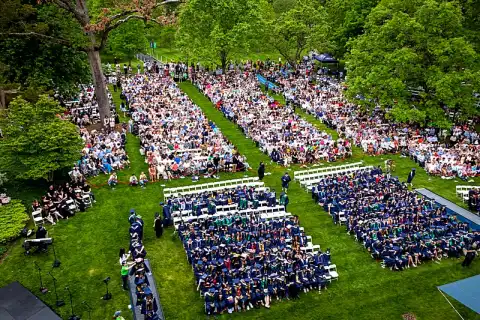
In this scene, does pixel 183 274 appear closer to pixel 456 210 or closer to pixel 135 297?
pixel 135 297

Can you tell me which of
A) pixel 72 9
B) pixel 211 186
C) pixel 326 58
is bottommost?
pixel 211 186

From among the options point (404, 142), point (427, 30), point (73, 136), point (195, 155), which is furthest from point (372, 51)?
point (73, 136)

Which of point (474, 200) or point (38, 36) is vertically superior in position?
point (38, 36)

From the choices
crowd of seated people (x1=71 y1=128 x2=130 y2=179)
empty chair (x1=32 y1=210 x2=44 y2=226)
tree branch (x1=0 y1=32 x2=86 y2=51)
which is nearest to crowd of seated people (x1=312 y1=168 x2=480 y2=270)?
crowd of seated people (x1=71 y1=128 x2=130 y2=179)

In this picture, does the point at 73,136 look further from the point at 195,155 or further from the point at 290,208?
the point at 290,208

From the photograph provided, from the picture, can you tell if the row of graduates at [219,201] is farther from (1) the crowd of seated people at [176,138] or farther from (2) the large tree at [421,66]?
(2) the large tree at [421,66]

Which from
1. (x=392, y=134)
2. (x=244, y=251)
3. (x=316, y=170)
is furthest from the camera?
(x=392, y=134)

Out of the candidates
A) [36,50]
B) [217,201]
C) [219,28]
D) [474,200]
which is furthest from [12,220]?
[219,28]

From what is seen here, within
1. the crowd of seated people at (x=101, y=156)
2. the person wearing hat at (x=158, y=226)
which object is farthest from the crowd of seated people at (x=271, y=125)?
the person wearing hat at (x=158, y=226)
